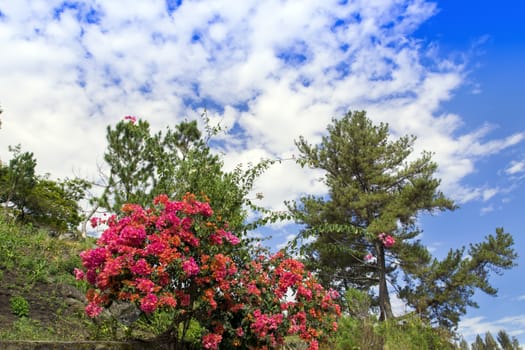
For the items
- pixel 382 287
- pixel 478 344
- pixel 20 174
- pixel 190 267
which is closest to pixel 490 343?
pixel 478 344

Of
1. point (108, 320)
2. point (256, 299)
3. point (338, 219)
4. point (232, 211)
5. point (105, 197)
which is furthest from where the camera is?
point (338, 219)

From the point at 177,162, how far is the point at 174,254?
9.09 feet

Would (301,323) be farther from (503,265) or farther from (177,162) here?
(503,265)

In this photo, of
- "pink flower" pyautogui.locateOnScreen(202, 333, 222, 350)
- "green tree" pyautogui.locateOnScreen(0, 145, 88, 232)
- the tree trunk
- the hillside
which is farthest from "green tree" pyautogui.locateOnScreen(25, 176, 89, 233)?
"pink flower" pyautogui.locateOnScreen(202, 333, 222, 350)

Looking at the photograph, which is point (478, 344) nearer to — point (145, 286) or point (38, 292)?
point (145, 286)

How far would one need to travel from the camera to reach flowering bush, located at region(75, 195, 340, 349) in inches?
193

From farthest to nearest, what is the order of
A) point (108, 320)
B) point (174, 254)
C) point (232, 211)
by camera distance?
point (108, 320), point (232, 211), point (174, 254)

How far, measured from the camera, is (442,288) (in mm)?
16484

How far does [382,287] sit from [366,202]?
362 cm

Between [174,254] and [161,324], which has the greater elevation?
[174,254]

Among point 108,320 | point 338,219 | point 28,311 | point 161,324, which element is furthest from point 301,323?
point 338,219

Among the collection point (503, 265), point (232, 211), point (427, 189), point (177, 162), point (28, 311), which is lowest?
point (28, 311)

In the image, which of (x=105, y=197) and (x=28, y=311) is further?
(x=105, y=197)

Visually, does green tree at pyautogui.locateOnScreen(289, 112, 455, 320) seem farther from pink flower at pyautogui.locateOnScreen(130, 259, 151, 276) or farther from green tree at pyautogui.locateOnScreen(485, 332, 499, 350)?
pink flower at pyautogui.locateOnScreen(130, 259, 151, 276)
